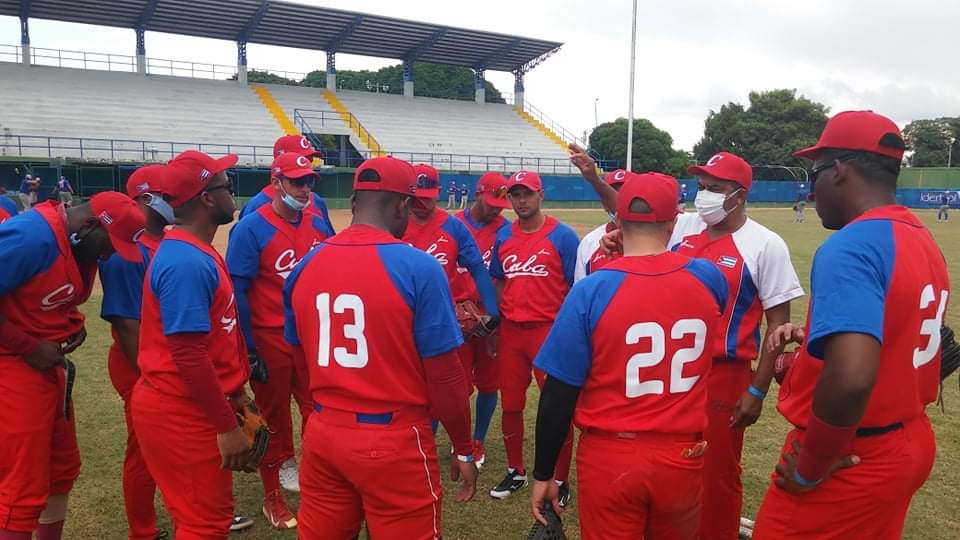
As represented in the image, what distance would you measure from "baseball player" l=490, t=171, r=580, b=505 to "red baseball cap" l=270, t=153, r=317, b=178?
157 cm

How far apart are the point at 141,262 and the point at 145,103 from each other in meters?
41.7

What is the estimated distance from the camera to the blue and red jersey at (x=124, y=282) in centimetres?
386

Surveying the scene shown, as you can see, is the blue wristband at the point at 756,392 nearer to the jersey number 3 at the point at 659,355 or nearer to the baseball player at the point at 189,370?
the jersey number 3 at the point at 659,355

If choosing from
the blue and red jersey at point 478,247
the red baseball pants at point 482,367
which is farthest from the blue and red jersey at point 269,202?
the red baseball pants at point 482,367

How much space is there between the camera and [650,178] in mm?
2945

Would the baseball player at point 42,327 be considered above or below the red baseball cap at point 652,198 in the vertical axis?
below

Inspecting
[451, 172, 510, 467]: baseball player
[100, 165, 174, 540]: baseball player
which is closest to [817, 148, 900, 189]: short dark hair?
[100, 165, 174, 540]: baseball player

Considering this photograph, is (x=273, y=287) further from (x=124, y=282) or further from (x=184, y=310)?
(x=184, y=310)

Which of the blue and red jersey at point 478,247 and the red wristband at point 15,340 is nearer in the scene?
the red wristband at point 15,340

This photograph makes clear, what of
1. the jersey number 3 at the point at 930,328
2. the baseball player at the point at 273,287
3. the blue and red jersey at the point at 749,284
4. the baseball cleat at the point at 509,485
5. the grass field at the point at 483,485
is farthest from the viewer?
the baseball cleat at the point at 509,485

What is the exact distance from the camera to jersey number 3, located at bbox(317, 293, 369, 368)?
278cm

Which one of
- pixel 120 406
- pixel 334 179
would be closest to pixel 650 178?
pixel 120 406

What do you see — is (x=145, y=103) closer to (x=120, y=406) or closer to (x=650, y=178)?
(x=120, y=406)

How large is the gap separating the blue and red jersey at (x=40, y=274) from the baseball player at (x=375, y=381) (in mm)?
1549
